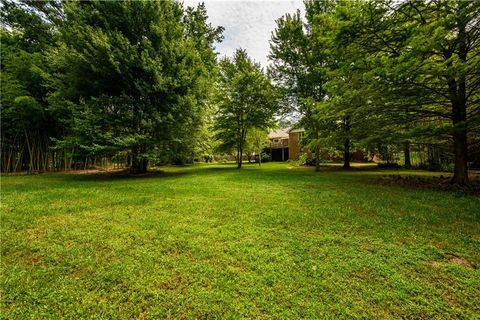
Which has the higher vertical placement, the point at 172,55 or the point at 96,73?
the point at 172,55

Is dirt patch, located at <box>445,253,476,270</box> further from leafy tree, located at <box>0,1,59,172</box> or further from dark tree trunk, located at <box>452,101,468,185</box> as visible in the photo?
leafy tree, located at <box>0,1,59,172</box>

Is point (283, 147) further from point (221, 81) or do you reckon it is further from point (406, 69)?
point (406, 69)

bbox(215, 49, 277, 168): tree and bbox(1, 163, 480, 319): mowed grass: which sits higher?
bbox(215, 49, 277, 168): tree

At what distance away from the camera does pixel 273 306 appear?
1.96m

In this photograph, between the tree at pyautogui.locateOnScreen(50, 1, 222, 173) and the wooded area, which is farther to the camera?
the tree at pyautogui.locateOnScreen(50, 1, 222, 173)

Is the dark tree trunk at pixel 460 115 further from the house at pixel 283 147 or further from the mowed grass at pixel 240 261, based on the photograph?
the house at pixel 283 147

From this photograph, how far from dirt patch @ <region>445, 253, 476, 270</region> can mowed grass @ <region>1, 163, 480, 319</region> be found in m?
0.03

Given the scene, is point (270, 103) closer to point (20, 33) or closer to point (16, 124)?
point (16, 124)

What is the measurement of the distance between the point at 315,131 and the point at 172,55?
9.46m

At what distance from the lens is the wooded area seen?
6230 millimetres

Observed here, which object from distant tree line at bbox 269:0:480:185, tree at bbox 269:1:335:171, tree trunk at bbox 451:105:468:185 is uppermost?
tree at bbox 269:1:335:171

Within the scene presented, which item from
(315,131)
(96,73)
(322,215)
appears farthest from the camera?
(315,131)

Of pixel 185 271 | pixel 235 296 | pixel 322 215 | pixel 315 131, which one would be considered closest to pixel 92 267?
pixel 185 271

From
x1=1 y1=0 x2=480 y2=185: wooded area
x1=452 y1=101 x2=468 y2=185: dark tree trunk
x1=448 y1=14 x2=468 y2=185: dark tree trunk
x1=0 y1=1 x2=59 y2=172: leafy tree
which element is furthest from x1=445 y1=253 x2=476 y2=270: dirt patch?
x1=0 y1=1 x2=59 y2=172: leafy tree
